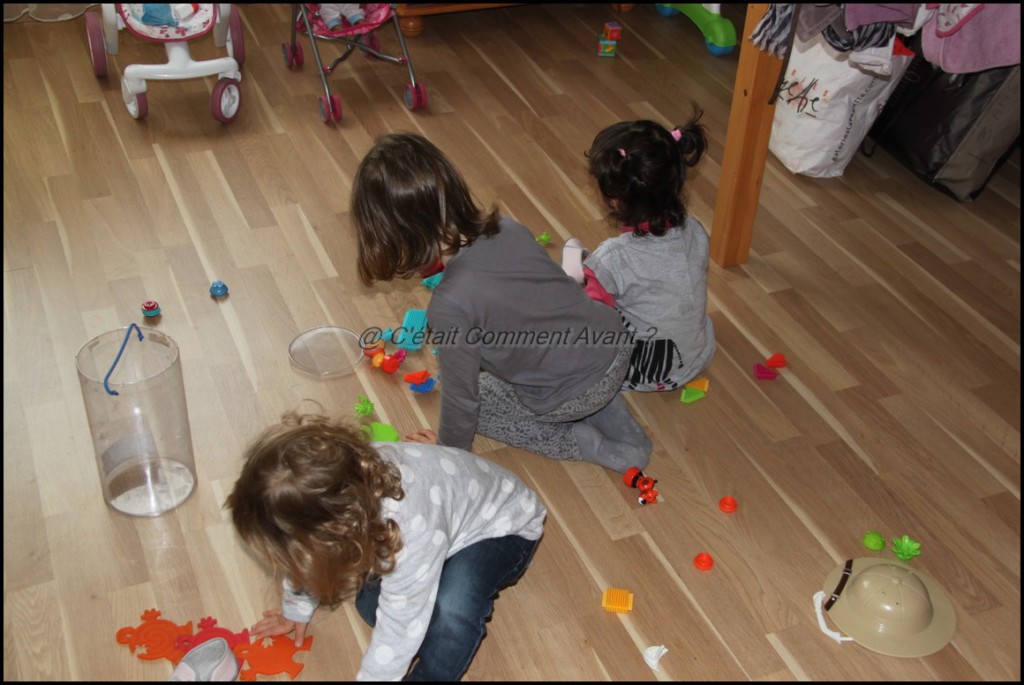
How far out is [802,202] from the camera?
3.11m

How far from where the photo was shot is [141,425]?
2102 millimetres

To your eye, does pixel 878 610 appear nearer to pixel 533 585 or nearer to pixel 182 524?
pixel 533 585

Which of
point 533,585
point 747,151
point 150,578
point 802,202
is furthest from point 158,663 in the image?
point 802,202

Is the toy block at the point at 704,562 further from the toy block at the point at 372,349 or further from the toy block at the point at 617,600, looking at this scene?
the toy block at the point at 372,349

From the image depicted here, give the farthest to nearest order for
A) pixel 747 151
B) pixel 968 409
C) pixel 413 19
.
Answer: pixel 413 19 < pixel 747 151 < pixel 968 409

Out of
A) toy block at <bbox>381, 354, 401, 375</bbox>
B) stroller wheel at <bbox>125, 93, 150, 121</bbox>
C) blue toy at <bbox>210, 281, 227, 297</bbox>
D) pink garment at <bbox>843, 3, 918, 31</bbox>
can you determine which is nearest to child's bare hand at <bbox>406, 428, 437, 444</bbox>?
toy block at <bbox>381, 354, 401, 375</bbox>

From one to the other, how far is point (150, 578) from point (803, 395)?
151 centimetres

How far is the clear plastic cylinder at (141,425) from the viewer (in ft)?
6.68

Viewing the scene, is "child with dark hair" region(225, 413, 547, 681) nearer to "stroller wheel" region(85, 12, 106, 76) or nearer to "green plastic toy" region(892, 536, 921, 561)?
"green plastic toy" region(892, 536, 921, 561)

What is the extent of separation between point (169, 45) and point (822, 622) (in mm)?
2580

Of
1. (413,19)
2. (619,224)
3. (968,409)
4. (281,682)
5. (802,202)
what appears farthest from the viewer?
(413,19)

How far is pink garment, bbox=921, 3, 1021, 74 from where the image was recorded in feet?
6.97

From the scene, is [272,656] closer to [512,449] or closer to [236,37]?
[512,449]

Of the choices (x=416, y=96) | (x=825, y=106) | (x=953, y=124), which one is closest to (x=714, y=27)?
(x=825, y=106)
